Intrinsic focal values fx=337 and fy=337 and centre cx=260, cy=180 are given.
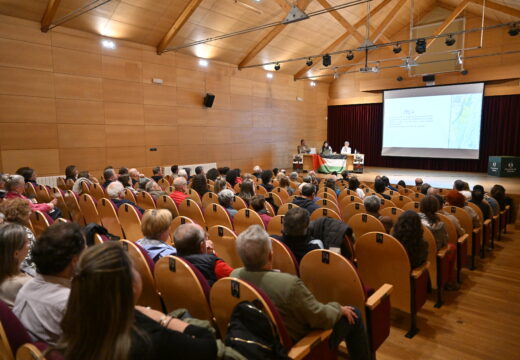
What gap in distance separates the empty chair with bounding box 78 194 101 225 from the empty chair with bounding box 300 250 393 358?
10.1 ft

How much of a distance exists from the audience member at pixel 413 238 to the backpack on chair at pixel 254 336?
1754 millimetres

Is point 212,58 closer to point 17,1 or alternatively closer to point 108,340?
point 17,1

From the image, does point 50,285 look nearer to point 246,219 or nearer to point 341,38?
point 246,219

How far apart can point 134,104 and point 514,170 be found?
12114 millimetres

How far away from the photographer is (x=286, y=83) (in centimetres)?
1446

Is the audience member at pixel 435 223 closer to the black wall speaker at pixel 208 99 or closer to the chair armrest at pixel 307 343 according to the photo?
the chair armrest at pixel 307 343

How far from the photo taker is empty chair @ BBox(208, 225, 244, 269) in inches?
113

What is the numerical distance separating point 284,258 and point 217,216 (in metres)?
1.60

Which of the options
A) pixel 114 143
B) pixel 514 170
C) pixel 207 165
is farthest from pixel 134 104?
pixel 514 170

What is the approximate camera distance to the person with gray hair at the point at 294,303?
1631 millimetres

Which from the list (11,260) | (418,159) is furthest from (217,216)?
(418,159)

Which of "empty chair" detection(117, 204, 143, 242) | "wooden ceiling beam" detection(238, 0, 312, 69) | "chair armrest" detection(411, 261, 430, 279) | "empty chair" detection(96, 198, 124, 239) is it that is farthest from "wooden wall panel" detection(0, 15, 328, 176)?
"chair armrest" detection(411, 261, 430, 279)

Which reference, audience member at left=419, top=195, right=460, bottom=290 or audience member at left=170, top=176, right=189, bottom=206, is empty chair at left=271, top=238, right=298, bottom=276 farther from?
audience member at left=170, top=176, right=189, bottom=206

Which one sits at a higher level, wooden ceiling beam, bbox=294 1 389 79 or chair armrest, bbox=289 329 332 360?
wooden ceiling beam, bbox=294 1 389 79
